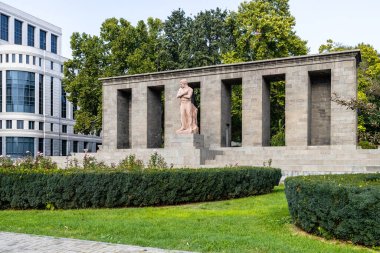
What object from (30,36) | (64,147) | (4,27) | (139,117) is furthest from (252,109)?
(30,36)

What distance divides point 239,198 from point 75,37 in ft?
104

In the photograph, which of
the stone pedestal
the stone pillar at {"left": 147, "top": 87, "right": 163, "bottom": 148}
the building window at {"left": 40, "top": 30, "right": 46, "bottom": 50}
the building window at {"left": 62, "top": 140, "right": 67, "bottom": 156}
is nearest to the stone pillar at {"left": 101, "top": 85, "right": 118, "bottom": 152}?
the stone pillar at {"left": 147, "top": 87, "right": 163, "bottom": 148}

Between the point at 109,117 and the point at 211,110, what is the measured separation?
28.0 feet

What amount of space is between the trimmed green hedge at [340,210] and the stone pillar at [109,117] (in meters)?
24.7

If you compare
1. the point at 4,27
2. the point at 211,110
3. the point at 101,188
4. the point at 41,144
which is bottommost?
the point at 41,144

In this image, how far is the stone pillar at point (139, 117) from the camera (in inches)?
1190

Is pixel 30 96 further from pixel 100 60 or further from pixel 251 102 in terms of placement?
pixel 251 102

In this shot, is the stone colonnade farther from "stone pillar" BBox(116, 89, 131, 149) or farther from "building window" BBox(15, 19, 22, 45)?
Answer: "building window" BBox(15, 19, 22, 45)

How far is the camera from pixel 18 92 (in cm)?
6056

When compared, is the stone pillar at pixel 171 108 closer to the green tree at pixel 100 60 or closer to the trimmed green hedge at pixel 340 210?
the green tree at pixel 100 60

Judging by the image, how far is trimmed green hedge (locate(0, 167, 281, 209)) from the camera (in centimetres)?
1155

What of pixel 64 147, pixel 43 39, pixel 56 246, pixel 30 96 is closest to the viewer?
pixel 56 246

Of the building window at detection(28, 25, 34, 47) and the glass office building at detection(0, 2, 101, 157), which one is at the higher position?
the building window at detection(28, 25, 34, 47)

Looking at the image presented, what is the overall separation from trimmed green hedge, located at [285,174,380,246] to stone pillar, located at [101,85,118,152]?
81.2ft
